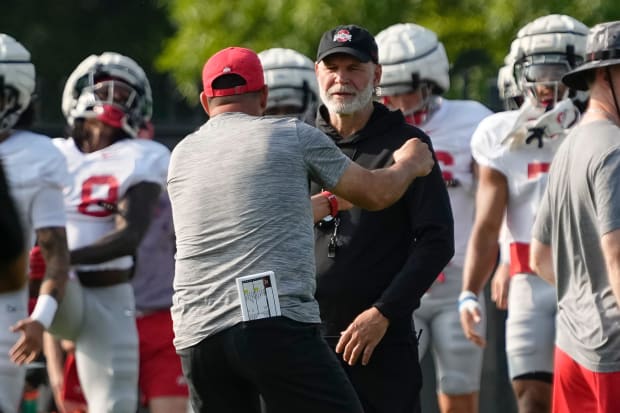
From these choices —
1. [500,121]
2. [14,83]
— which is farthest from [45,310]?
[500,121]

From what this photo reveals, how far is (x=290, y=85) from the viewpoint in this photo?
29.1ft

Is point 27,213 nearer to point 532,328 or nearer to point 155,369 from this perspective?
point 155,369

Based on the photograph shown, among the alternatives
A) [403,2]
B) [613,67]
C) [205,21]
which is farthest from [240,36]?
[613,67]

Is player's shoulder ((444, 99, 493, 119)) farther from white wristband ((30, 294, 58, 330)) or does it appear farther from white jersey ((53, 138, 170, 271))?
white wristband ((30, 294, 58, 330))

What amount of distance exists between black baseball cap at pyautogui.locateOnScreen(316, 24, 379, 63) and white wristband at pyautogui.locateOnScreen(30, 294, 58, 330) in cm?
175

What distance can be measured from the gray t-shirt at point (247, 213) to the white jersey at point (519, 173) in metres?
2.45

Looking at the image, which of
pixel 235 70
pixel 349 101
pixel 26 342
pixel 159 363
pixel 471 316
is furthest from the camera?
pixel 159 363

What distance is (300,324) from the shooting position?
5.56m

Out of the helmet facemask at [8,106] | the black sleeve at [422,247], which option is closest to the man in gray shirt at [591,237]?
the black sleeve at [422,247]

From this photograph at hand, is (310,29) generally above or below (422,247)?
below

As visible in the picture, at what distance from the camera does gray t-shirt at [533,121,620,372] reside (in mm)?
5691

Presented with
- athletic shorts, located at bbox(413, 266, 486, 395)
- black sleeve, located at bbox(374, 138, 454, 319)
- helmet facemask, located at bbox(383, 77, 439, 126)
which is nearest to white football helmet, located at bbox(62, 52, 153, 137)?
helmet facemask, located at bbox(383, 77, 439, 126)

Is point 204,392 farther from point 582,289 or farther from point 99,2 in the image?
point 99,2

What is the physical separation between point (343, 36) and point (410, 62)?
2.18m
